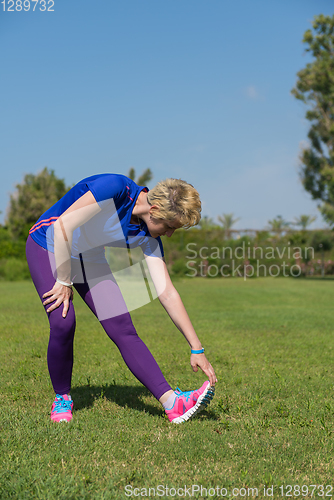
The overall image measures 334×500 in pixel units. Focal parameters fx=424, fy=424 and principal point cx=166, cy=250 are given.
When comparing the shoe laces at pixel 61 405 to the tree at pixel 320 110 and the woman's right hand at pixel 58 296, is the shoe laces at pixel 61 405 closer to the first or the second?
the woman's right hand at pixel 58 296

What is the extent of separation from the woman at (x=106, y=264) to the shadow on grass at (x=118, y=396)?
0.36 metres

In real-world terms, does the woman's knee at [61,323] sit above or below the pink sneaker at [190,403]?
above

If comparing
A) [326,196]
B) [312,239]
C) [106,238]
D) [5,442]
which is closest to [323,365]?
[106,238]

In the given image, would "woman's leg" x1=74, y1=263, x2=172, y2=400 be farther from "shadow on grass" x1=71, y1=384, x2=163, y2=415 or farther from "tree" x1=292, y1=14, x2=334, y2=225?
"tree" x1=292, y1=14, x2=334, y2=225

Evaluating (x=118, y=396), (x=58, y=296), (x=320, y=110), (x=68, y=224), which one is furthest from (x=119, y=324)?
(x=320, y=110)

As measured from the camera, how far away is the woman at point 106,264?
2740 millimetres

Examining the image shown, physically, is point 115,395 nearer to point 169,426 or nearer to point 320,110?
point 169,426

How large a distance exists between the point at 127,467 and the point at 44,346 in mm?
3787

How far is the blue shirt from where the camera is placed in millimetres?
2738

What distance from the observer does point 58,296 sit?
2820 millimetres

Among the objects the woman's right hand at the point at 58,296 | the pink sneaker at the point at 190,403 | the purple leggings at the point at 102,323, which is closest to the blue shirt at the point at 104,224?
the purple leggings at the point at 102,323

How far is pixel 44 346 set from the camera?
588 centimetres

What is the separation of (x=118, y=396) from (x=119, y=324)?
1.00 metres

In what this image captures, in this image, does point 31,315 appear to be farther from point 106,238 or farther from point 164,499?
point 164,499
